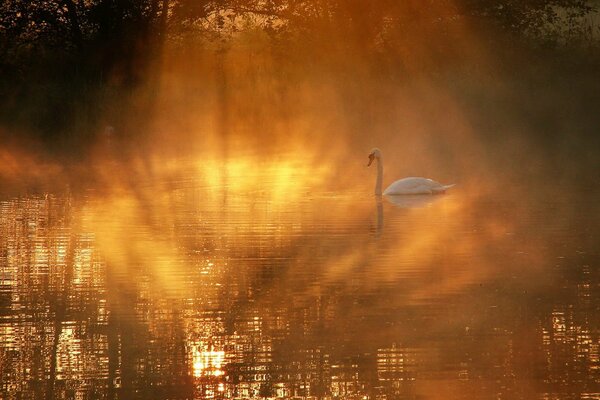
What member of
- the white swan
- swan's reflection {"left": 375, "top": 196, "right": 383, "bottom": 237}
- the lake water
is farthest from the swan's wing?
the lake water

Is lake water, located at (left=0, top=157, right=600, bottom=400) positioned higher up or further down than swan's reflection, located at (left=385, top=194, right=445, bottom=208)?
further down

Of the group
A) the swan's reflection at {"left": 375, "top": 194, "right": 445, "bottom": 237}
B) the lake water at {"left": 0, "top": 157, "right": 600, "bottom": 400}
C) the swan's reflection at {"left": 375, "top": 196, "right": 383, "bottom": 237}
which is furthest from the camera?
the swan's reflection at {"left": 375, "top": 194, "right": 445, "bottom": 237}

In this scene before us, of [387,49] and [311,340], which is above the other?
[387,49]

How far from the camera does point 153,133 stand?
23531 mm

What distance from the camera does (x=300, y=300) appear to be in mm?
8359

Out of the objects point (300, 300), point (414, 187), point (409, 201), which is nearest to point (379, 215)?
point (409, 201)

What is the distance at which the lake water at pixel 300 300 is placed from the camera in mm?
6441

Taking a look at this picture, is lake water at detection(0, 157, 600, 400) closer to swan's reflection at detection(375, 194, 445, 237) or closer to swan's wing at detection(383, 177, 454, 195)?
swan's reflection at detection(375, 194, 445, 237)

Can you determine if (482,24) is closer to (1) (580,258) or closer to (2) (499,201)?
(2) (499,201)

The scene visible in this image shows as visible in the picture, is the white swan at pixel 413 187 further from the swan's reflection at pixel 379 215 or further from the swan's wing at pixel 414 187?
the swan's reflection at pixel 379 215

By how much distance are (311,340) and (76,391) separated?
1508mm

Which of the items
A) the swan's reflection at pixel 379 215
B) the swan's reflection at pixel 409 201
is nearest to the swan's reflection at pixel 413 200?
the swan's reflection at pixel 409 201

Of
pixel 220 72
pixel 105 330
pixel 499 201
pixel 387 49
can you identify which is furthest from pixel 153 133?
pixel 105 330

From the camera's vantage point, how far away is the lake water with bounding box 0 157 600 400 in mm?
6441
